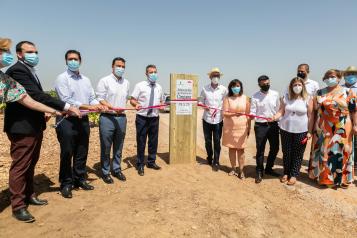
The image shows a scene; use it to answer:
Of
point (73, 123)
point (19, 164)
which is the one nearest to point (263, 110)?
point (73, 123)

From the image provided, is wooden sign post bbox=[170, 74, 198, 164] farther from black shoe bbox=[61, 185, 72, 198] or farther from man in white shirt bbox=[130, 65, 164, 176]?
black shoe bbox=[61, 185, 72, 198]

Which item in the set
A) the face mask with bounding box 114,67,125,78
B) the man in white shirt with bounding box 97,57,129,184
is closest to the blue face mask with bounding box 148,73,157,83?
the man in white shirt with bounding box 97,57,129,184

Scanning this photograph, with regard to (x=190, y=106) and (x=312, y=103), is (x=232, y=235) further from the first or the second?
(x=190, y=106)

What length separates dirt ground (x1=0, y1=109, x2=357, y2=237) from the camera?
10.1 ft

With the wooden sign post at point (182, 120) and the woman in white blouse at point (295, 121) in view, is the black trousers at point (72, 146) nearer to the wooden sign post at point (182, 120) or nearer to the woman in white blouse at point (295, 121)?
the wooden sign post at point (182, 120)

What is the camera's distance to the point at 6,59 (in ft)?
9.57

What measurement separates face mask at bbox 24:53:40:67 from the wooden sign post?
8.86 ft

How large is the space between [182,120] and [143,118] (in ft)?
3.65

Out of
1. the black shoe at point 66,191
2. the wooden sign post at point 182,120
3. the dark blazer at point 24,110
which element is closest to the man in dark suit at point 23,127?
the dark blazer at point 24,110

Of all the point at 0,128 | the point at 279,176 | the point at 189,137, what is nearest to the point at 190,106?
the point at 189,137

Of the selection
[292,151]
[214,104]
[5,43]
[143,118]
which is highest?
[5,43]

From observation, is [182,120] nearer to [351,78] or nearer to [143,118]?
[143,118]

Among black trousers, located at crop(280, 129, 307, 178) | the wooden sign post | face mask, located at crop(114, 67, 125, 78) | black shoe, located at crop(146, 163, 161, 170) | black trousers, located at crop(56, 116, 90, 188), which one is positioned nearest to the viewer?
black trousers, located at crop(56, 116, 90, 188)

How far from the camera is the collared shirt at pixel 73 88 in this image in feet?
12.4
